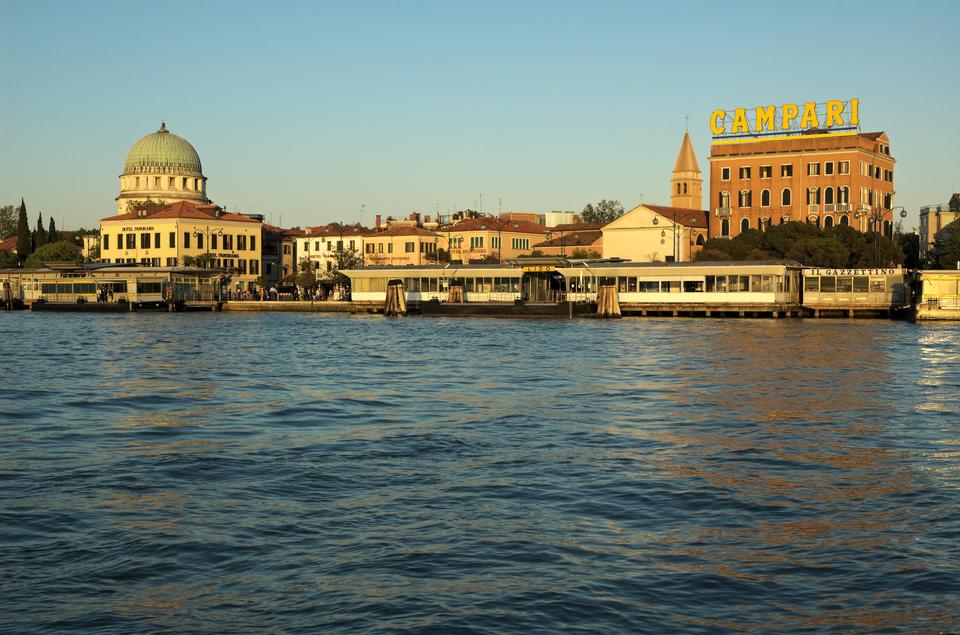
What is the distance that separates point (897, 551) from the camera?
12.5 meters

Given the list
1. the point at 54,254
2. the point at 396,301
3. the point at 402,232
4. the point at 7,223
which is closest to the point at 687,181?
the point at 402,232

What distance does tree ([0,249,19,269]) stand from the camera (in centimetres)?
13362

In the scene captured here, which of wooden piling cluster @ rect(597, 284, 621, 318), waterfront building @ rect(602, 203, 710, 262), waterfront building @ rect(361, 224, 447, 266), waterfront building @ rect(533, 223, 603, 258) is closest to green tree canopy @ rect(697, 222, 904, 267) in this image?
waterfront building @ rect(602, 203, 710, 262)

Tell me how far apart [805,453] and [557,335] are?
127 feet

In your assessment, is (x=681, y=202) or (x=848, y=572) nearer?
(x=848, y=572)

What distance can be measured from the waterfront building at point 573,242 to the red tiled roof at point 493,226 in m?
1.96

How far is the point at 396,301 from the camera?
87250 millimetres

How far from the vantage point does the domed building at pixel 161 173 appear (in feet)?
474

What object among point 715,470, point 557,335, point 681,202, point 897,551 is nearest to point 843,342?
point 557,335

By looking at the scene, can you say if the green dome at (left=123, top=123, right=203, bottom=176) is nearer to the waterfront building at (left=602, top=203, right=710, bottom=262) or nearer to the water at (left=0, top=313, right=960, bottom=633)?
the waterfront building at (left=602, top=203, right=710, bottom=262)

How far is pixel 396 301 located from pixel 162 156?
70798 millimetres

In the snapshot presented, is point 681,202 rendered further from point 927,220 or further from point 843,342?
point 843,342

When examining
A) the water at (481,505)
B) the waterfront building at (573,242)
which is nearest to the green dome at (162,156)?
the waterfront building at (573,242)

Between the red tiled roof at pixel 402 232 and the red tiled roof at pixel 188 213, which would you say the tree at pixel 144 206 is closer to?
the red tiled roof at pixel 188 213
